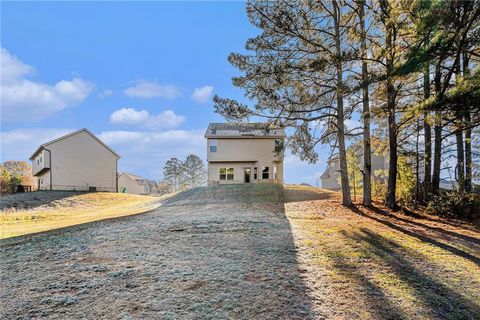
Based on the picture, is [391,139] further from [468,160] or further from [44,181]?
[44,181]

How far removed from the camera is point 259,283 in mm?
3578

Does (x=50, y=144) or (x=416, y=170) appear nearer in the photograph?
(x=416, y=170)

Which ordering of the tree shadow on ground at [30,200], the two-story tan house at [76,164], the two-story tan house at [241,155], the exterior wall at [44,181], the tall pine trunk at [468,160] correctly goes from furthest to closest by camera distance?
the exterior wall at [44,181] → the two-story tan house at [76,164] → the two-story tan house at [241,155] → the tree shadow on ground at [30,200] → the tall pine trunk at [468,160]

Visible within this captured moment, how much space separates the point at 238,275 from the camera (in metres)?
3.82

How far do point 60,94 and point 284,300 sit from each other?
16.5 metres

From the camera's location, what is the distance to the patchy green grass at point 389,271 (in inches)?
122

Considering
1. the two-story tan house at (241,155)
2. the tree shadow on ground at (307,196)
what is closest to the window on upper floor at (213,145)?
the two-story tan house at (241,155)

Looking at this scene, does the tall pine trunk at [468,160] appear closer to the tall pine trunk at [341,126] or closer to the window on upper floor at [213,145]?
the tall pine trunk at [341,126]

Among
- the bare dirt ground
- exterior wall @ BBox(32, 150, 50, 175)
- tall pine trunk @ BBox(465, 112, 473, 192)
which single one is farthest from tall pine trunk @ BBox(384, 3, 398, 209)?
exterior wall @ BBox(32, 150, 50, 175)

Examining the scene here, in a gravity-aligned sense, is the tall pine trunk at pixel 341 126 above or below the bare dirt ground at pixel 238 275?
above

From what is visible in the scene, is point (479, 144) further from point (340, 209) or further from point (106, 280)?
point (106, 280)

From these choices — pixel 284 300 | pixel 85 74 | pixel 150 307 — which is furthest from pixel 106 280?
pixel 85 74

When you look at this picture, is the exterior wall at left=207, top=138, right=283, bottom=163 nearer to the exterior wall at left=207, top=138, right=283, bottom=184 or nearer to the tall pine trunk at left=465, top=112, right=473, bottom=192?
the exterior wall at left=207, top=138, right=283, bottom=184

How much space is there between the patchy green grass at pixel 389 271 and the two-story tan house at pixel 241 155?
17.3 m
